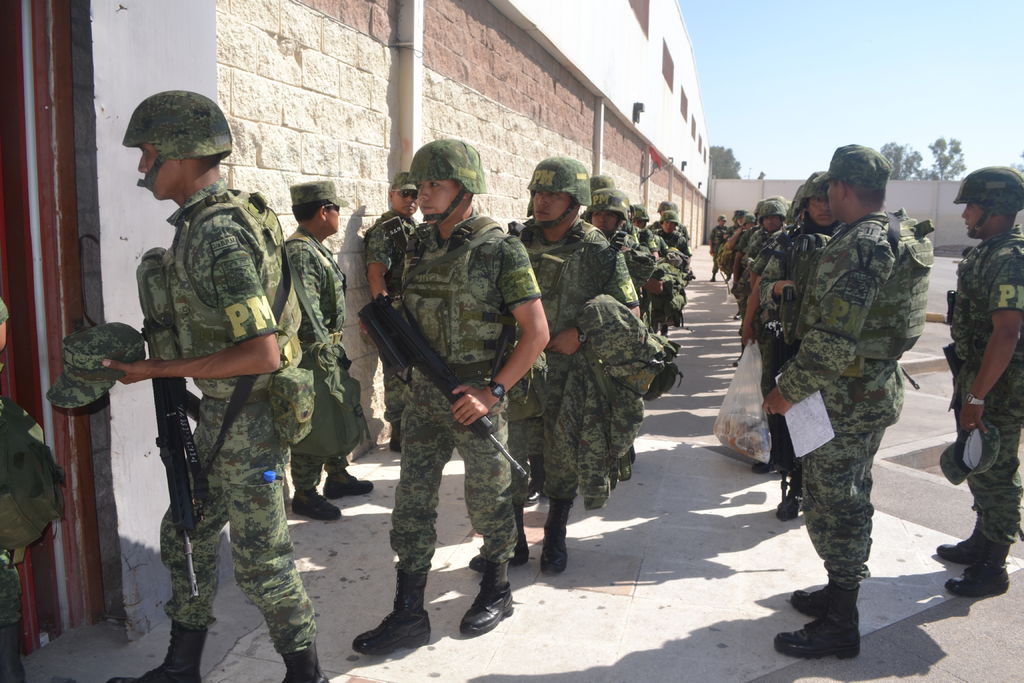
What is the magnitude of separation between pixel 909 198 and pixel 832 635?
52.3m

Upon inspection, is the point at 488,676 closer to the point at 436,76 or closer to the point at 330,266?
the point at 330,266

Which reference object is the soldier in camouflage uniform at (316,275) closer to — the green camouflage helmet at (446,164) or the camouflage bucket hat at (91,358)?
the green camouflage helmet at (446,164)

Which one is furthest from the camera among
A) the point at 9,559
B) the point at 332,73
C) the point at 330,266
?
the point at 332,73

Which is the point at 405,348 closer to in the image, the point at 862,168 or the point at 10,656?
the point at 10,656

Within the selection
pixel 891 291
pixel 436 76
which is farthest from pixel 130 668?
pixel 436 76

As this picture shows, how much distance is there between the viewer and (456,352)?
2889mm

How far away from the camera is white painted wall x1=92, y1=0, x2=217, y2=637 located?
2.70 meters

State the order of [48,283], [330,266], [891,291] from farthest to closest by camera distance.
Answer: [330,266]
[891,291]
[48,283]

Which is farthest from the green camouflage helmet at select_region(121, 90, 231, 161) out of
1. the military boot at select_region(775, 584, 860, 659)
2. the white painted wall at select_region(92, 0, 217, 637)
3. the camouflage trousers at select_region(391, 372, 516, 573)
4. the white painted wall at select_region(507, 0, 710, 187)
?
the white painted wall at select_region(507, 0, 710, 187)

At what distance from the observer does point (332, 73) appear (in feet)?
15.3

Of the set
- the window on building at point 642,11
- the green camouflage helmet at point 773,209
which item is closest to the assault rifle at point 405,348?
the green camouflage helmet at point 773,209

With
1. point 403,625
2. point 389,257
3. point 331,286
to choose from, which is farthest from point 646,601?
point 389,257

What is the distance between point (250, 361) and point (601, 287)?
6.51 feet

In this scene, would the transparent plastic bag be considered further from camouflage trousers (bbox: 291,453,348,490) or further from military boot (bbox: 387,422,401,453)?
camouflage trousers (bbox: 291,453,348,490)
